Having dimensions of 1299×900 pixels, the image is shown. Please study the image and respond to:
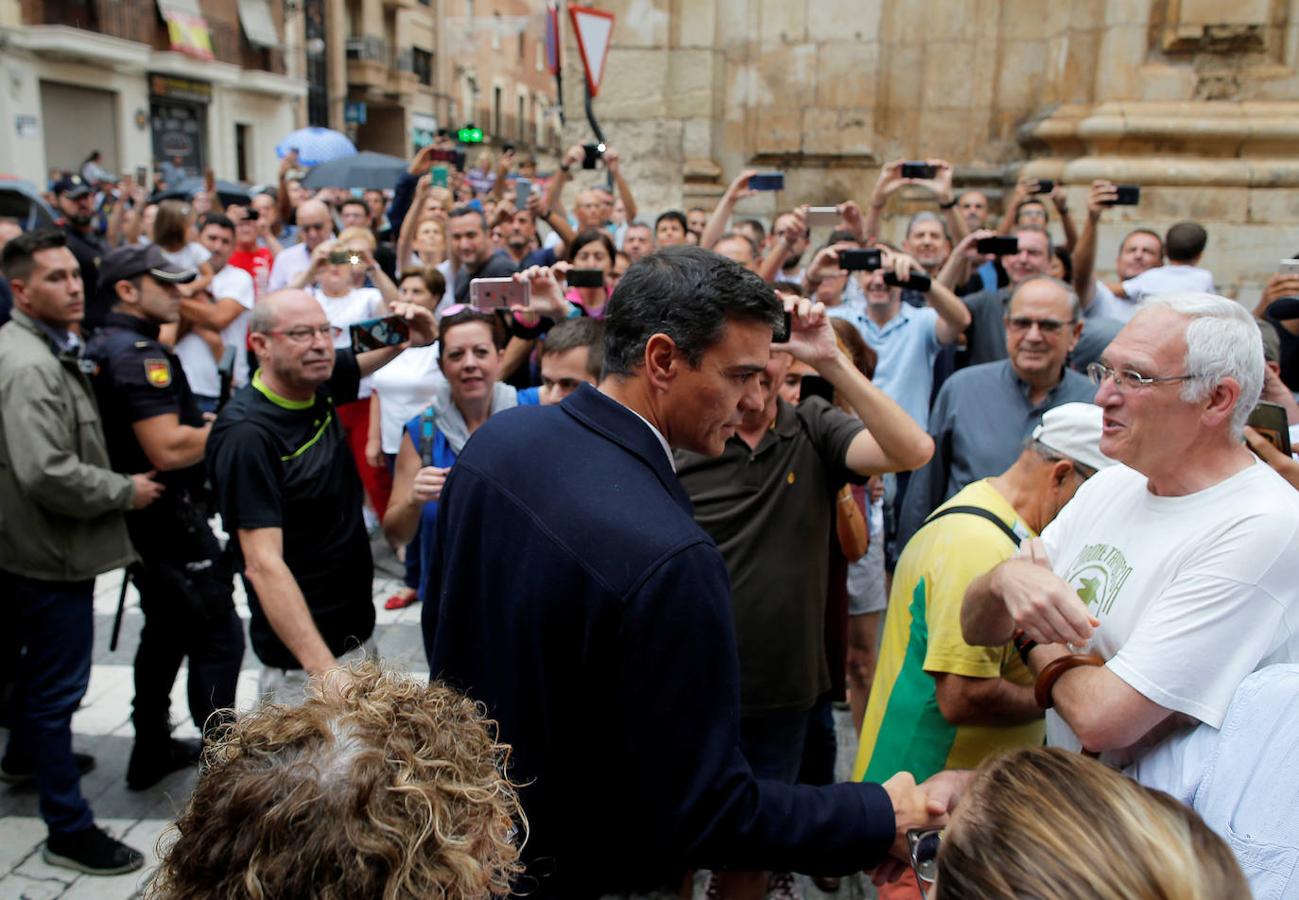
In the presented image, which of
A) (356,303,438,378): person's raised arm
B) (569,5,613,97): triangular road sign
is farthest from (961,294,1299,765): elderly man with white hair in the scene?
(569,5,613,97): triangular road sign

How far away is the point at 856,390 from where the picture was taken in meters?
2.69

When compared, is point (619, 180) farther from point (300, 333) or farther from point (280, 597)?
point (280, 597)

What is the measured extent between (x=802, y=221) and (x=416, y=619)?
3.08 meters

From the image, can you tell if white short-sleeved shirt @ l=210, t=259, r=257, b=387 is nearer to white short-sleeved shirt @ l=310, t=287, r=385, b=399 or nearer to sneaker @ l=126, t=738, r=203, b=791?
white short-sleeved shirt @ l=310, t=287, r=385, b=399

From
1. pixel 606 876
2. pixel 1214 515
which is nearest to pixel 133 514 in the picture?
pixel 606 876

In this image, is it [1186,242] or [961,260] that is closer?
[961,260]

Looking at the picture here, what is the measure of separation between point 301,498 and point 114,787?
65.1 inches

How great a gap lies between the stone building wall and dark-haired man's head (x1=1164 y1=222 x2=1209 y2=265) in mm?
1294

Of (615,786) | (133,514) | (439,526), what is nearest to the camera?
(615,786)

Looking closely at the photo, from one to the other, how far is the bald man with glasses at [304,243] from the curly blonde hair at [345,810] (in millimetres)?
6332

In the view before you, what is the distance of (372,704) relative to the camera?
3.91 ft

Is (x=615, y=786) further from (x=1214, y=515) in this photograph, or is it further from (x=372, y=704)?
(x=1214, y=515)

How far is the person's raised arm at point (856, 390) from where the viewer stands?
2.69 meters

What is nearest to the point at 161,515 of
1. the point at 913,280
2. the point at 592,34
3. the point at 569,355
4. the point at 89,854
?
the point at 89,854
